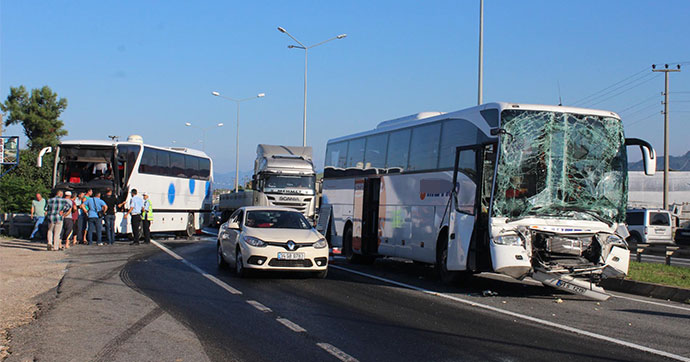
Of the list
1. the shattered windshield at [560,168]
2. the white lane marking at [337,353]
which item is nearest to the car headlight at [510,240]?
the shattered windshield at [560,168]

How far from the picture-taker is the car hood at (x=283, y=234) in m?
14.9

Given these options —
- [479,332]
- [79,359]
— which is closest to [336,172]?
[479,332]

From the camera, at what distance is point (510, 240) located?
12.6 meters

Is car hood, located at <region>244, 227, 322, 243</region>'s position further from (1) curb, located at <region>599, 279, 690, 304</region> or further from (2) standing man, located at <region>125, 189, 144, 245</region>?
(2) standing man, located at <region>125, 189, 144, 245</region>

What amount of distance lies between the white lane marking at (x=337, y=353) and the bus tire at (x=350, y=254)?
1238 centimetres

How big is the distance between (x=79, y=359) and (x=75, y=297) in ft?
16.2

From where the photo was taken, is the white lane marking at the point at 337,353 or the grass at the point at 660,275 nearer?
the white lane marking at the point at 337,353

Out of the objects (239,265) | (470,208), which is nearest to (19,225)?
(239,265)

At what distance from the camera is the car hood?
586 inches

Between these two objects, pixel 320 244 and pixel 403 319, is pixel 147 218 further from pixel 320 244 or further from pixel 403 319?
pixel 403 319

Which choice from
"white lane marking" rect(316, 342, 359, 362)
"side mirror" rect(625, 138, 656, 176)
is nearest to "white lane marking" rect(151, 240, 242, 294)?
"white lane marking" rect(316, 342, 359, 362)

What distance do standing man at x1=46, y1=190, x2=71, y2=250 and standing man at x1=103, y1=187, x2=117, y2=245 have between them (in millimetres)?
3327

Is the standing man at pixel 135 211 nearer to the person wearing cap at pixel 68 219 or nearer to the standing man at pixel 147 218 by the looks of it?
the standing man at pixel 147 218

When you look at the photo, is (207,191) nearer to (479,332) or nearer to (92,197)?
(92,197)
